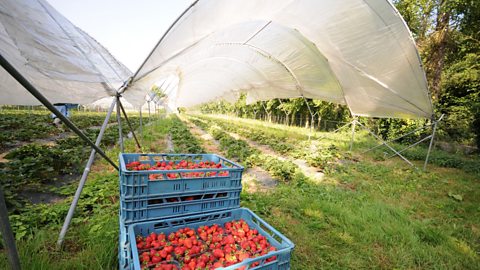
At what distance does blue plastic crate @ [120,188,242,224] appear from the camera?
6.15ft

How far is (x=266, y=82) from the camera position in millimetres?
8516

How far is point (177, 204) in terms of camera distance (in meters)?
2.04

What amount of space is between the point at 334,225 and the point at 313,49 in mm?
4147

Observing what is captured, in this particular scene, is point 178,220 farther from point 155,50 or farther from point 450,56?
point 450,56

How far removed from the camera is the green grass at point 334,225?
2396 mm

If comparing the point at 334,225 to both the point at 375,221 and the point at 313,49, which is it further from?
the point at 313,49

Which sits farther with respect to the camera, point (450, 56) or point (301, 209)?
point (450, 56)

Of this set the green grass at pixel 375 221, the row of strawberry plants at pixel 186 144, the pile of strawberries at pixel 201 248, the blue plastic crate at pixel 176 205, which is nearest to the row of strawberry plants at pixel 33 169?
the blue plastic crate at pixel 176 205

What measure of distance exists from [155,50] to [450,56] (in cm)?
1675

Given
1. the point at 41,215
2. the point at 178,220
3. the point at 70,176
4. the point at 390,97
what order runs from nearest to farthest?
the point at 178,220
the point at 41,215
the point at 70,176
the point at 390,97

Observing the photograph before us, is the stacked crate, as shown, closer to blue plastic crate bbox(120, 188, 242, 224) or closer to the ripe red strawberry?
blue plastic crate bbox(120, 188, 242, 224)

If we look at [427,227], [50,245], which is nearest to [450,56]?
[427,227]

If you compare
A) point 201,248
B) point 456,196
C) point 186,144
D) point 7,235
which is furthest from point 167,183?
point 186,144

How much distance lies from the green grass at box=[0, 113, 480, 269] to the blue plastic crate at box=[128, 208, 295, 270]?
2.30ft
